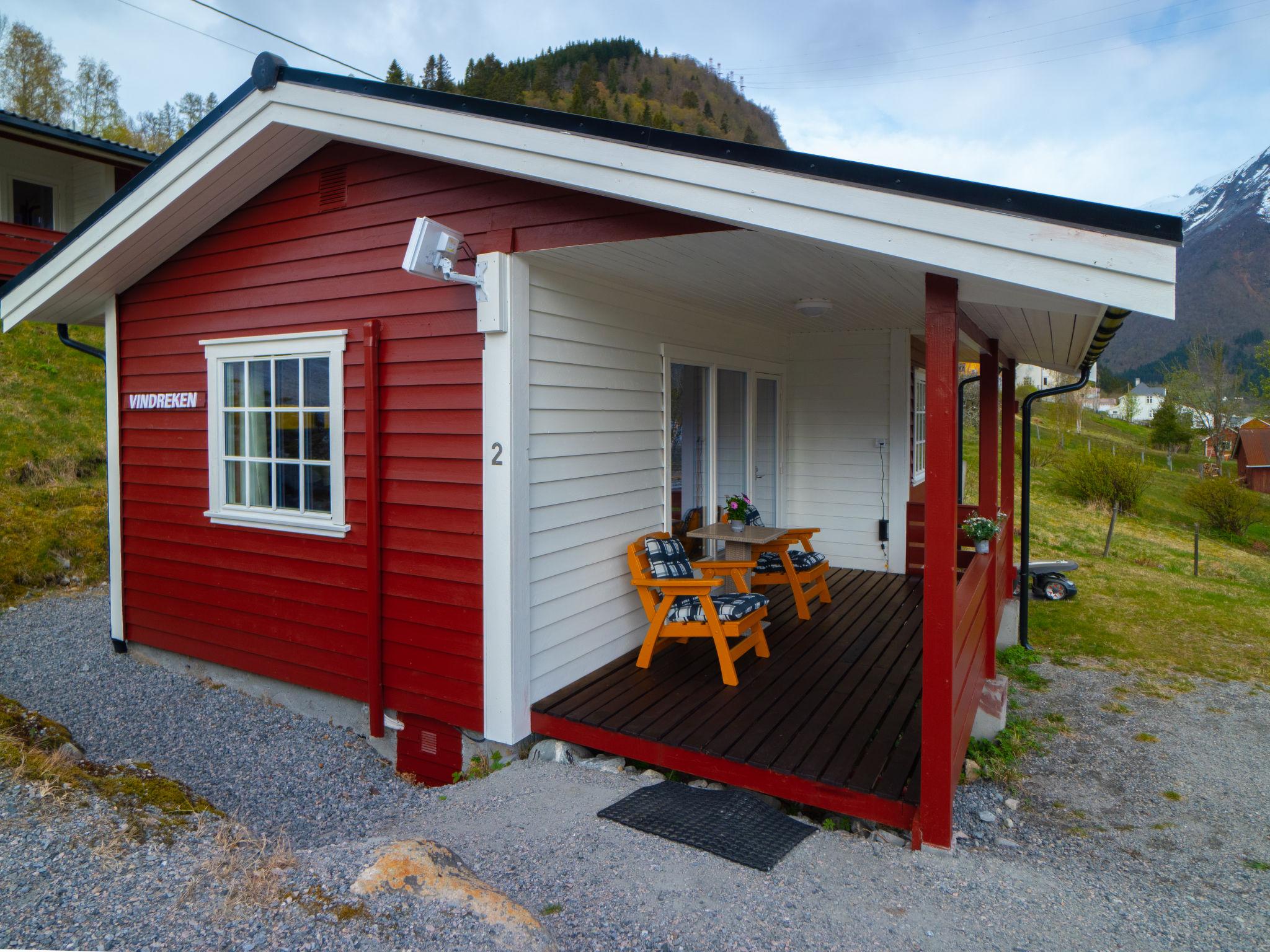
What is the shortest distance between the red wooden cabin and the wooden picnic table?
1.13 feet

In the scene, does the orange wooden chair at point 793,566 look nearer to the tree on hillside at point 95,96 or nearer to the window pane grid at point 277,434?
the window pane grid at point 277,434

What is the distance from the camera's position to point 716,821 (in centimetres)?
296

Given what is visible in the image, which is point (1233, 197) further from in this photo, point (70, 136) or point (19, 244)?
point (19, 244)

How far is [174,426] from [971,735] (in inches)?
212

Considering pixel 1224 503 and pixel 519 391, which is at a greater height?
pixel 519 391

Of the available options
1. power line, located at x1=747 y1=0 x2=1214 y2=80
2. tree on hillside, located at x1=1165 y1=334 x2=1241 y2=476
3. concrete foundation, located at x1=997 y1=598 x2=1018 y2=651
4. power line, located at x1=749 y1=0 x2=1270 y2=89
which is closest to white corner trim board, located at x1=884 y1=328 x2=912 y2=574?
concrete foundation, located at x1=997 y1=598 x2=1018 y2=651

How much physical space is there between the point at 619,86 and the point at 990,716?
53.2 meters

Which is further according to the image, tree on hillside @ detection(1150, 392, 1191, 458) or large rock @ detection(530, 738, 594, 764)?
tree on hillside @ detection(1150, 392, 1191, 458)

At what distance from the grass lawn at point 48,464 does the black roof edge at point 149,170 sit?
3698 mm

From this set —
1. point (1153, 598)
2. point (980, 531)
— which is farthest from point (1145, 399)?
point (980, 531)

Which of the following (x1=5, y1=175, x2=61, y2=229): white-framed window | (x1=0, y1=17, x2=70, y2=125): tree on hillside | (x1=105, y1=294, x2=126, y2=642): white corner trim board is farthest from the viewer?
A: (x1=0, y1=17, x2=70, y2=125): tree on hillside

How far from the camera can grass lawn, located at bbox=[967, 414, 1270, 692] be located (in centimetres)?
605

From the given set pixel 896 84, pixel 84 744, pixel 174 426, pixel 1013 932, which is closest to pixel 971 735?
pixel 1013 932

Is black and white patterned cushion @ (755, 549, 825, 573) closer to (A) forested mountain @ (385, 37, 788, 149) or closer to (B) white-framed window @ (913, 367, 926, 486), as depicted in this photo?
(B) white-framed window @ (913, 367, 926, 486)
